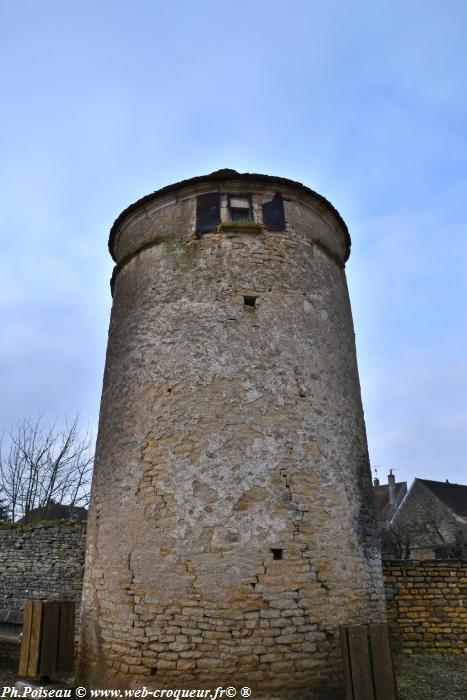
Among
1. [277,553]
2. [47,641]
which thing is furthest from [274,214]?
[47,641]

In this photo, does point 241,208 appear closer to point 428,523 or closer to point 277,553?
point 277,553

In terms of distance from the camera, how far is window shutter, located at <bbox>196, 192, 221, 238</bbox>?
730cm

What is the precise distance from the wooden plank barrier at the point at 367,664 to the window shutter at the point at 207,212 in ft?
17.6

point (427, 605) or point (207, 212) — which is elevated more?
point (207, 212)

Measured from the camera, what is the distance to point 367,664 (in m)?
4.79

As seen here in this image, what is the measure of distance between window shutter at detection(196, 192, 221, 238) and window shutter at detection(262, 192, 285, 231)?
716 millimetres

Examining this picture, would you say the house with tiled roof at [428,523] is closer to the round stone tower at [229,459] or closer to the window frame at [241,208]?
the round stone tower at [229,459]

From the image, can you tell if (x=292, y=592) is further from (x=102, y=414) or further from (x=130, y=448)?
(x=102, y=414)

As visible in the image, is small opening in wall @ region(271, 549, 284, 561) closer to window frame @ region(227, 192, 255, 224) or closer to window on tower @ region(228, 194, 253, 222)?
window frame @ region(227, 192, 255, 224)

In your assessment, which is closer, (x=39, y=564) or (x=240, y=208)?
(x=240, y=208)

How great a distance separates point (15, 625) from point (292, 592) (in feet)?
23.8

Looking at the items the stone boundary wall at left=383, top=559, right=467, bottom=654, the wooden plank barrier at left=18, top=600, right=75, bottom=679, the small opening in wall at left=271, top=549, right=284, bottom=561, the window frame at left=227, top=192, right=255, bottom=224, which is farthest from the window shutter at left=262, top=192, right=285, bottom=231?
the wooden plank barrier at left=18, top=600, right=75, bottom=679

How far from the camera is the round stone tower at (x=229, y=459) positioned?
5.34m

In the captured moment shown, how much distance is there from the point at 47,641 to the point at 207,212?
610 cm
